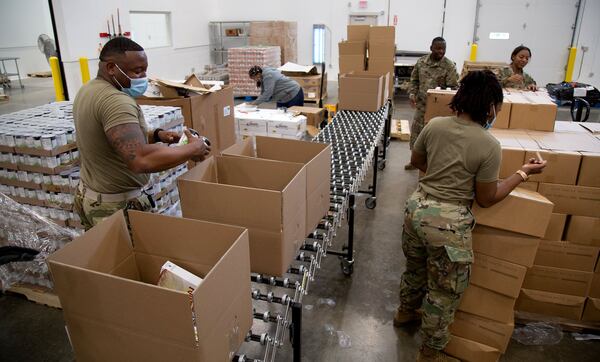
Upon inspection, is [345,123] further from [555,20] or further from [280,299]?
[555,20]

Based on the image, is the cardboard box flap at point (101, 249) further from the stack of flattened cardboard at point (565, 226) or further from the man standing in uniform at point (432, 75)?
the man standing in uniform at point (432, 75)

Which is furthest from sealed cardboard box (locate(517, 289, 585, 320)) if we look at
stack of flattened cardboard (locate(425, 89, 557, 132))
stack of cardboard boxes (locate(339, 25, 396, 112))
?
stack of cardboard boxes (locate(339, 25, 396, 112))

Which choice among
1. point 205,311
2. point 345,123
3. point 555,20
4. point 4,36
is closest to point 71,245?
point 205,311

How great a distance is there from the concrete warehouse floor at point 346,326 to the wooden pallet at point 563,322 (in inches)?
2.9

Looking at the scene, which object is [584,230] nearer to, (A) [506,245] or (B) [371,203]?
(A) [506,245]

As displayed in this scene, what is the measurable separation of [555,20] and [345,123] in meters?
7.75

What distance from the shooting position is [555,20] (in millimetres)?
9172

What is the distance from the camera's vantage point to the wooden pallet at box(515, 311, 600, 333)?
260 cm

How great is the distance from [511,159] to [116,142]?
2152mm

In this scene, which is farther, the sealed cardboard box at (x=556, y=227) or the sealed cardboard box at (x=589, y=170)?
the sealed cardboard box at (x=556, y=227)

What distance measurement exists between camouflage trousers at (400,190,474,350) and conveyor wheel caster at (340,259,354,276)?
0.85 meters

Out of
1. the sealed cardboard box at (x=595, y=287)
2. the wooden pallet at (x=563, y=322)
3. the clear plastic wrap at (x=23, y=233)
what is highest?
the clear plastic wrap at (x=23, y=233)

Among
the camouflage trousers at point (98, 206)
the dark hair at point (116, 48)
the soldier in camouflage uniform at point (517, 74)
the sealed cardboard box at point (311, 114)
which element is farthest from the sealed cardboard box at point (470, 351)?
the sealed cardboard box at point (311, 114)

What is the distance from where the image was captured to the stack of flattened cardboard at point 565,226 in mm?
2367
